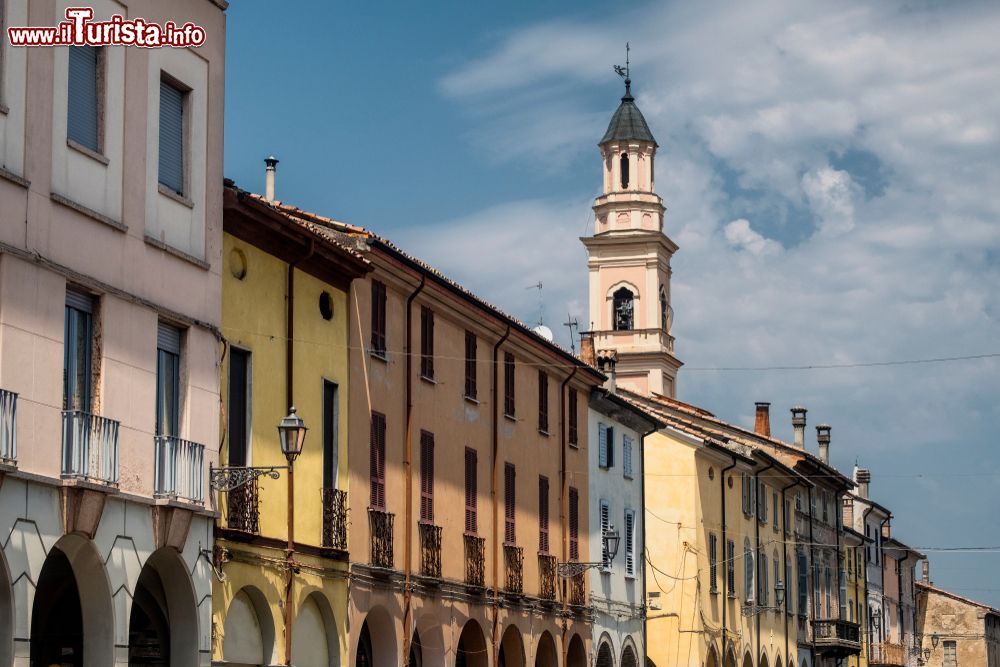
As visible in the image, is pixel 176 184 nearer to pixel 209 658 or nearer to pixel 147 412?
pixel 147 412

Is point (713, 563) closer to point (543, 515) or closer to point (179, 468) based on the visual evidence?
point (543, 515)

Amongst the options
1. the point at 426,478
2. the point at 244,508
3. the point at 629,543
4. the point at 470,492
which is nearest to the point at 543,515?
the point at 470,492

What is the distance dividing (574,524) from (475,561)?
7.60 metres

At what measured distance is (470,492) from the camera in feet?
121

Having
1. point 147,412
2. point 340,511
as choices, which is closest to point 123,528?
point 147,412

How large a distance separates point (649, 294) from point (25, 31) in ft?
268

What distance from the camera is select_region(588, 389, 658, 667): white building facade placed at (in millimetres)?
45375

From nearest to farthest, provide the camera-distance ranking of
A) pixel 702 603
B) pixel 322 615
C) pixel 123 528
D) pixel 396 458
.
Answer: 1. pixel 123 528
2. pixel 322 615
3. pixel 396 458
4. pixel 702 603

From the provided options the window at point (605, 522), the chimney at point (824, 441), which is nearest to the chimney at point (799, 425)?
the chimney at point (824, 441)

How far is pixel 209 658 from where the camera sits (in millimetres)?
24766

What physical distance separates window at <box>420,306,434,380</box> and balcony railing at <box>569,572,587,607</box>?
31.9 feet

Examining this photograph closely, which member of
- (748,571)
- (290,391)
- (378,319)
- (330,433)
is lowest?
(748,571)

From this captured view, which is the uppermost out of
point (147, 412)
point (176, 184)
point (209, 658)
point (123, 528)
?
point (176, 184)

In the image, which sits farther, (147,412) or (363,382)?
(363,382)
